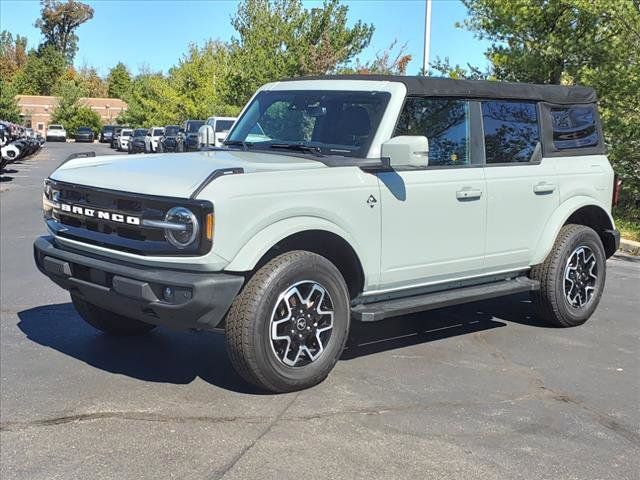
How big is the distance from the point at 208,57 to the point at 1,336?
42.1m

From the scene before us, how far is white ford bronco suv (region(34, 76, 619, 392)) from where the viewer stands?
409 centimetres

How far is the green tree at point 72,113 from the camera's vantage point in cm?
7612

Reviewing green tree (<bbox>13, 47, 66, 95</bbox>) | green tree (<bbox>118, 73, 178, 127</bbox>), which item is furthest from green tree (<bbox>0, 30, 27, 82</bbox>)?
green tree (<bbox>118, 73, 178, 127</bbox>)

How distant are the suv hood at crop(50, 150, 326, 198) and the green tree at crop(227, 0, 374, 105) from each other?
874 inches

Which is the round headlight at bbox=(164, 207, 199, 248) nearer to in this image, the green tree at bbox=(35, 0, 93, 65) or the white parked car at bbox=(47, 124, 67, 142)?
the white parked car at bbox=(47, 124, 67, 142)

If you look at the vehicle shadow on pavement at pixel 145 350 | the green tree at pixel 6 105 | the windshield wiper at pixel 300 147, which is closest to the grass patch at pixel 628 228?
the windshield wiper at pixel 300 147

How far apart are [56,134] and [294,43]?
161ft

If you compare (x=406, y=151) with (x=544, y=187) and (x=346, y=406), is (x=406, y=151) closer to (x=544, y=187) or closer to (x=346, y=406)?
(x=346, y=406)

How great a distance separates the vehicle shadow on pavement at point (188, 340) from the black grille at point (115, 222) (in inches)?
38.1

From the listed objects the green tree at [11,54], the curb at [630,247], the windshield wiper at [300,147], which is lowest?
the curb at [630,247]

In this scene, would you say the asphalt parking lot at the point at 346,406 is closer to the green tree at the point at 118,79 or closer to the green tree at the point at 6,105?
the green tree at the point at 6,105

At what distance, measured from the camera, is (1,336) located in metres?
5.60

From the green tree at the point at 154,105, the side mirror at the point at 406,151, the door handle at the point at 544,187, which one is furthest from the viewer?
the green tree at the point at 154,105

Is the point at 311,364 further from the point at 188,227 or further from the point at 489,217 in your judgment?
the point at 489,217
